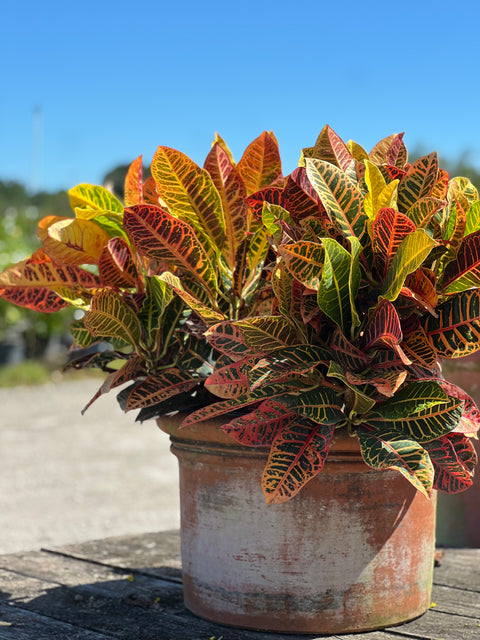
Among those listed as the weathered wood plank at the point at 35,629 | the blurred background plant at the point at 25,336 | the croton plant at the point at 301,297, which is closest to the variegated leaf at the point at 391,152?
the croton plant at the point at 301,297

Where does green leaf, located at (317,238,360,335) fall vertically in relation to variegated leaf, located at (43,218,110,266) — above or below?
below

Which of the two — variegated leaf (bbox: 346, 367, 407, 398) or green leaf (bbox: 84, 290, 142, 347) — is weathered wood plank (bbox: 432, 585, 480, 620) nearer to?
variegated leaf (bbox: 346, 367, 407, 398)

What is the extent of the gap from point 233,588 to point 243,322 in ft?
1.66

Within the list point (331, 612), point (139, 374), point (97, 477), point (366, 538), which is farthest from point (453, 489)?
point (97, 477)

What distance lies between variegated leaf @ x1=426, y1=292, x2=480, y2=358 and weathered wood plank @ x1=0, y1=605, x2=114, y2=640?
0.75 metres

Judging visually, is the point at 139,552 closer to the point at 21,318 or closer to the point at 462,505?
the point at 462,505

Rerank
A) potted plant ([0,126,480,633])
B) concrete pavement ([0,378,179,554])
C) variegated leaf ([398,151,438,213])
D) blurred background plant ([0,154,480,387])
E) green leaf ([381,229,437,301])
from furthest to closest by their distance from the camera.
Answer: blurred background plant ([0,154,480,387])
concrete pavement ([0,378,179,554])
variegated leaf ([398,151,438,213])
potted plant ([0,126,480,633])
green leaf ([381,229,437,301])

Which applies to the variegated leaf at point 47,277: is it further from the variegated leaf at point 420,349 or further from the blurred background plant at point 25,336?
the blurred background plant at point 25,336

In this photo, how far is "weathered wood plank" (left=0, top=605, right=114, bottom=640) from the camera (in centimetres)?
122

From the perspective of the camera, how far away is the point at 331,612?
1216 millimetres

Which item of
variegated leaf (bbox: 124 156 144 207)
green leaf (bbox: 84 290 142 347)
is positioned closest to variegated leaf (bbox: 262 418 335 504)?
green leaf (bbox: 84 290 142 347)

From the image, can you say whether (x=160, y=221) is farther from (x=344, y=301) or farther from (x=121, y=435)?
(x=121, y=435)

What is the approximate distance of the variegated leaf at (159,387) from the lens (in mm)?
1267

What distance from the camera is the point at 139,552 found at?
1.85 m
